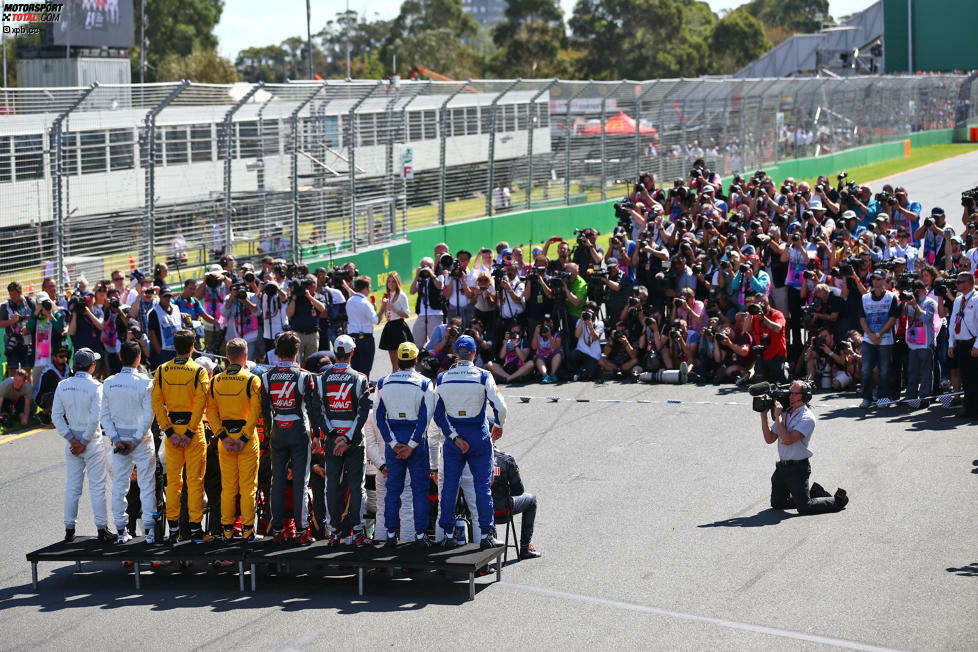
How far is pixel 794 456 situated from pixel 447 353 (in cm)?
557

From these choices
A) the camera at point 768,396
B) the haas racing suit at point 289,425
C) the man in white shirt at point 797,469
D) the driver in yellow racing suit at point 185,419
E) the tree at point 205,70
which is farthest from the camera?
the tree at point 205,70

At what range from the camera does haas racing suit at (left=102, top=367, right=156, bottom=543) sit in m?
9.00

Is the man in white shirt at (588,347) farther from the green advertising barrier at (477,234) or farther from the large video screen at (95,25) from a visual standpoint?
the large video screen at (95,25)

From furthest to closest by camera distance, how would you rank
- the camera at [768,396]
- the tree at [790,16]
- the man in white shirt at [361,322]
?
the tree at [790,16], the man in white shirt at [361,322], the camera at [768,396]

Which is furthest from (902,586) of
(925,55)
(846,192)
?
(925,55)

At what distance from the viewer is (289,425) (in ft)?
29.1

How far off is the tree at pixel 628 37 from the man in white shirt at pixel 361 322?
70.1 metres

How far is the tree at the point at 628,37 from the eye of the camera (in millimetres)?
82938

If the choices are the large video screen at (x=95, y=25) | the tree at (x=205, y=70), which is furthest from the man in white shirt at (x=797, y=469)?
the tree at (x=205, y=70)

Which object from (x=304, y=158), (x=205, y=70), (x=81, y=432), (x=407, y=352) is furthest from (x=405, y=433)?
(x=205, y=70)

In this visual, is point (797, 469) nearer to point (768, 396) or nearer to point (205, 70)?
point (768, 396)

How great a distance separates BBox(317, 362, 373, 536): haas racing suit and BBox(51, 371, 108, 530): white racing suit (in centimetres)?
174

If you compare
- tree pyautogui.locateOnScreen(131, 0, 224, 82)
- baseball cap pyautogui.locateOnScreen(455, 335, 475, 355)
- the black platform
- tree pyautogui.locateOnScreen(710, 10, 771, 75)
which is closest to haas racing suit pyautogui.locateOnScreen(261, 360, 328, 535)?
the black platform

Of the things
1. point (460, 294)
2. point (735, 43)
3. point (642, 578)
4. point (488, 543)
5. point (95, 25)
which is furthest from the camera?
point (735, 43)
